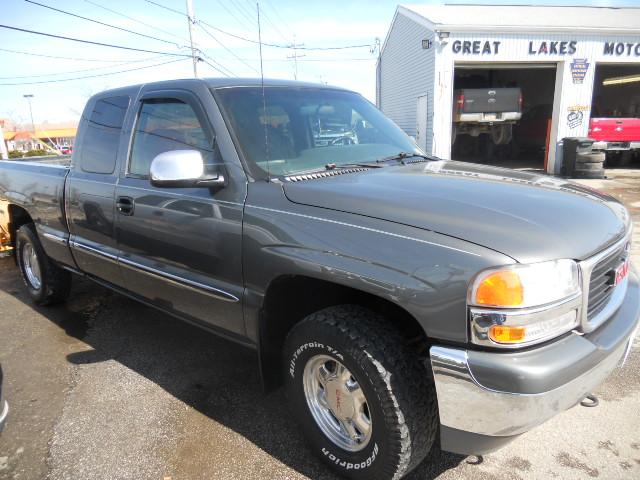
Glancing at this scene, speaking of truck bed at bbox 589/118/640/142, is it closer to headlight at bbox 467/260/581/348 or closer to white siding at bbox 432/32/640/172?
white siding at bbox 432/32/640/172

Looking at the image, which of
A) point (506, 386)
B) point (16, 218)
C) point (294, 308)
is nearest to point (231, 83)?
point (294, 308)

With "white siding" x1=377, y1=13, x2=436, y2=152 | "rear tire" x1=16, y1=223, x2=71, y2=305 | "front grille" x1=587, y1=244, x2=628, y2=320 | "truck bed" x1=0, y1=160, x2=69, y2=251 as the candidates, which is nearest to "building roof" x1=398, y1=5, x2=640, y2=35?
"white siding" x1=377, y1=13, x2=436, y2=152

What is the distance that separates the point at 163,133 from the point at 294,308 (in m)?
1.48

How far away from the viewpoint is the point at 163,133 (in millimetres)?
3061

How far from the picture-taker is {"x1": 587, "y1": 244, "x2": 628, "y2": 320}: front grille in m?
1.94

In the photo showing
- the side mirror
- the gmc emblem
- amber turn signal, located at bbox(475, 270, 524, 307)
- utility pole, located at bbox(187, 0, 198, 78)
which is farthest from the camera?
utility pole, located at bbox(187, 0, 198, 78)

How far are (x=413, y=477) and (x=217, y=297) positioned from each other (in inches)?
54.2

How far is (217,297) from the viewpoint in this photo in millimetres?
2629

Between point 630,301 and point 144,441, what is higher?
point 630,301

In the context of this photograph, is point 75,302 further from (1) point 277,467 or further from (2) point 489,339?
(2) point 489,339

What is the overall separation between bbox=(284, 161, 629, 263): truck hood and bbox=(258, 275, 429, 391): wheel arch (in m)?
0.42

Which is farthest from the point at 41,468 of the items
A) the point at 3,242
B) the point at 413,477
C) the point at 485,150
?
the point at 485,150

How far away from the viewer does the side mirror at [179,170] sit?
92.3 inches

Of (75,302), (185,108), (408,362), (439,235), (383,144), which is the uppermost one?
(185,108)
